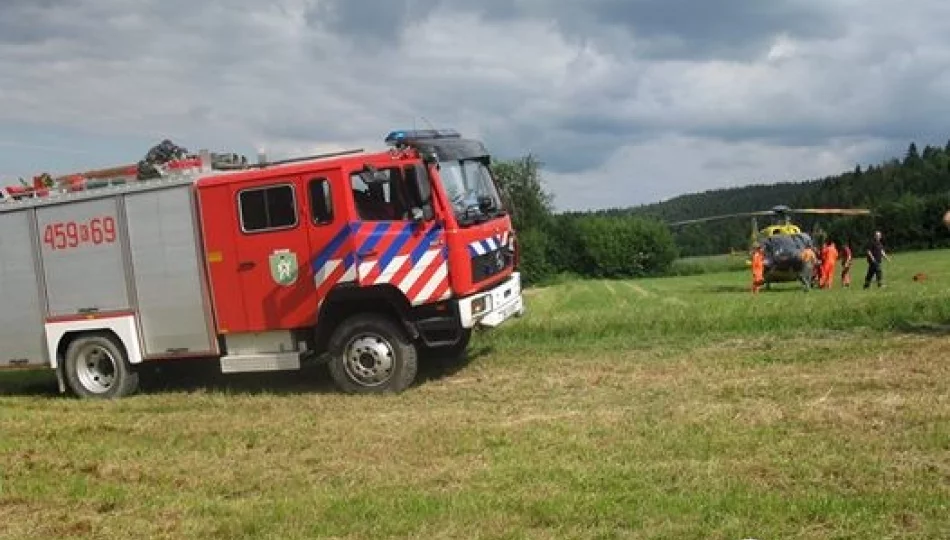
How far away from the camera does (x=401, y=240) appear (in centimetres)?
1080

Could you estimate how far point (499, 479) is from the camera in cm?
648

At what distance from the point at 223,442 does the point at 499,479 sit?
3.01 metres

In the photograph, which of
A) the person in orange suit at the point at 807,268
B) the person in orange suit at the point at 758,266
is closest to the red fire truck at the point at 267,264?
the person in orange suit at the point at 807,268

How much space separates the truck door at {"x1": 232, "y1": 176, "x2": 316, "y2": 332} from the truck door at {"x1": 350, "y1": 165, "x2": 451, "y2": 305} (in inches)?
26.4

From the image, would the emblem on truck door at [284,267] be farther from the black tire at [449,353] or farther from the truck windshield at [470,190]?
the black tire at [449,353]

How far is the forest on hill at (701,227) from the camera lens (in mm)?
88188

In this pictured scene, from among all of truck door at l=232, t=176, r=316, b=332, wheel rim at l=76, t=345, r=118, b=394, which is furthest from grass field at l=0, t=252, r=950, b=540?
truck door at l=232, t=176, r=316, b=332

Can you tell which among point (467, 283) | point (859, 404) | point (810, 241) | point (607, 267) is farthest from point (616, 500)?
point (607, 267)

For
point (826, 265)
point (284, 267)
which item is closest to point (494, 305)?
point (284, 267)

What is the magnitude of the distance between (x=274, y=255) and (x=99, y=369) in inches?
130

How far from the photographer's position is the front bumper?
11031 millimetres

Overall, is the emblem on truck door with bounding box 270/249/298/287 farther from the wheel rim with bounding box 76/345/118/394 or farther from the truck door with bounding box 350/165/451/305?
the wheel rim with bounding box 76/345/118/394

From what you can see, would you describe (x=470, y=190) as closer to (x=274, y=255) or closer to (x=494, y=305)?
(x=494, y=305)

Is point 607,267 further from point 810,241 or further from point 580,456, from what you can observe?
point 580,456
